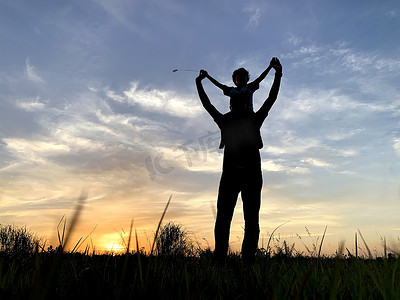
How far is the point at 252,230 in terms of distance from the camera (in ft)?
17.4

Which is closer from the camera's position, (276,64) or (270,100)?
(270,100)

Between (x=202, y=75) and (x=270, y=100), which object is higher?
(x=202, y=75)

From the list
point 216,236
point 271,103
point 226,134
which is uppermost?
point 271,103

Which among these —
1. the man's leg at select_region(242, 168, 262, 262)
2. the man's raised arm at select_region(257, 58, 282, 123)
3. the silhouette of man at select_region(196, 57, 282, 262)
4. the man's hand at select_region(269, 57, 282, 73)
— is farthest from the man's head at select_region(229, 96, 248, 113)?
the man's leg at select_region(242, 168, 262, 262)

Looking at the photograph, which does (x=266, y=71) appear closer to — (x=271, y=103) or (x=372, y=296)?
(x=271, y=103)

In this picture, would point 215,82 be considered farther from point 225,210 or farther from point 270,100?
point 225,210

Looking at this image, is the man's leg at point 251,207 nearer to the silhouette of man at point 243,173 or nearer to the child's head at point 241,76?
the silhouette of man at point 243,173

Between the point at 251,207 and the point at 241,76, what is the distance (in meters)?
2.19

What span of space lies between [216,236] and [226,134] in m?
1.57

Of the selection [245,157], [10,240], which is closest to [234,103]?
[245,157]

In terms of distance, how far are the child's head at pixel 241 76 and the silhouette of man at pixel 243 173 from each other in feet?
1.62

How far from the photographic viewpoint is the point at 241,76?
19.6ft

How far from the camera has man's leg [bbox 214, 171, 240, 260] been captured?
5.34 m

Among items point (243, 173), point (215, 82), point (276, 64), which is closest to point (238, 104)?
point (215, 82)
